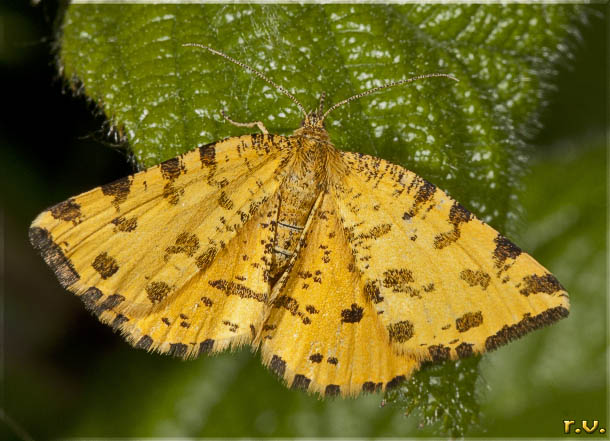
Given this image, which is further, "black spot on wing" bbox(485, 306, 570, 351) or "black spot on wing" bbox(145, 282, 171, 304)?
"black spot on wing" bbox(145, 282, 171, 304)

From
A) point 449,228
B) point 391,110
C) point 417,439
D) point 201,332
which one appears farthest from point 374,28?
point 417,439

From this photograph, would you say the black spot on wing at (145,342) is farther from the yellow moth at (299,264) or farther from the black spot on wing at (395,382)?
the black spot on wing at (395,382)

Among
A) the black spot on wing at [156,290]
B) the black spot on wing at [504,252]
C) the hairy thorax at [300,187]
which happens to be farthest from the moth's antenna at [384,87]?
the black spot on wing at [156,290]

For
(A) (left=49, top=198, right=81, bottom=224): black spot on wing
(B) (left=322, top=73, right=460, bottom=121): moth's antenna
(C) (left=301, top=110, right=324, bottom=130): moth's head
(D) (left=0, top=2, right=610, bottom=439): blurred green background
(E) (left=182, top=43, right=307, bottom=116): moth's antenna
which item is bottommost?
(D) (left=0, top=2, right=610, bottom=439): blurred green background

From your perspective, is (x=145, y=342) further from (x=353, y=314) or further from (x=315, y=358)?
(x=353, y=314)

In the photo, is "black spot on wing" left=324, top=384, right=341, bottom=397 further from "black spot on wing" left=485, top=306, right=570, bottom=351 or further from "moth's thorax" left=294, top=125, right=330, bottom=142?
"moth's thorax" left=294, top=125, right=330, bottom=142

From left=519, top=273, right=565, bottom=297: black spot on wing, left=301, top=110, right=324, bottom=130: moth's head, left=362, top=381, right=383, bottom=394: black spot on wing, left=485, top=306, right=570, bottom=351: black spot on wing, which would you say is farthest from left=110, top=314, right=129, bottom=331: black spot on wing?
left=519, top=273, right=565, bottom=297: black spot on wing
